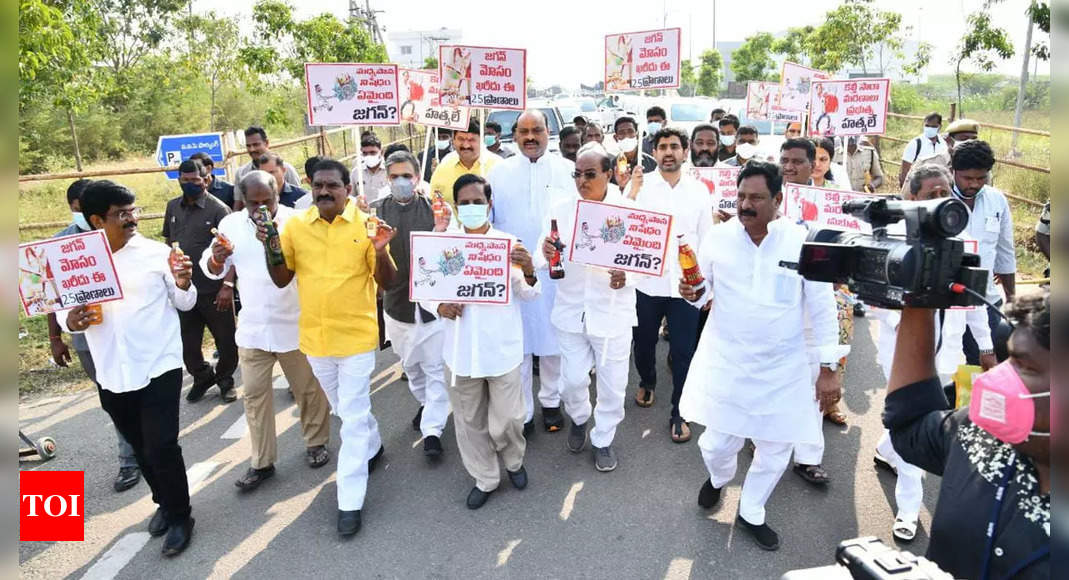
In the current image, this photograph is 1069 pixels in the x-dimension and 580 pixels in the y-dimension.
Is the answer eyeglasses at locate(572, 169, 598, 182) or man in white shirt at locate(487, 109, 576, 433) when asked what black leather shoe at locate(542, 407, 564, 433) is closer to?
man in white shirt at locate(487, 109, 576, 433)

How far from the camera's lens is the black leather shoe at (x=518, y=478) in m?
4.23

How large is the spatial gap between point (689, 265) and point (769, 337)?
0.54 m

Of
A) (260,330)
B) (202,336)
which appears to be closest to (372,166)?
(202,336)

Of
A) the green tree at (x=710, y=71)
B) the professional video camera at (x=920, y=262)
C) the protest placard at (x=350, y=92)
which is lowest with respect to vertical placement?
the professional video camera at (x=920, y=262)

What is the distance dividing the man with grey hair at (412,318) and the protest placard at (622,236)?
1.17 meters

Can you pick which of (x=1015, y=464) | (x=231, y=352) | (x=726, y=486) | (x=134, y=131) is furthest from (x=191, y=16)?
(x=1015, y=464)

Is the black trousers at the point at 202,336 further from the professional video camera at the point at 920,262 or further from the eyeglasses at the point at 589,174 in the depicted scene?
the professional video camera at the point at 920,262

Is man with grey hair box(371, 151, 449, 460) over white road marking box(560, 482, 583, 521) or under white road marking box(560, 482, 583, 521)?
over

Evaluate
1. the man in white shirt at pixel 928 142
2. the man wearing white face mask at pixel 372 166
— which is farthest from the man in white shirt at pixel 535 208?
the man in white shirt at pixel 928 142

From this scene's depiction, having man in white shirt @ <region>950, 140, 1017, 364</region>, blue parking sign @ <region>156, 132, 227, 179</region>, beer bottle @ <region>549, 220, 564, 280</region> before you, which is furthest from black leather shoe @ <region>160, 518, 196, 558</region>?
blue parking sign @ <region>156, 132, 227, 179</region>

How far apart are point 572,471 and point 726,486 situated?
0.97 metres

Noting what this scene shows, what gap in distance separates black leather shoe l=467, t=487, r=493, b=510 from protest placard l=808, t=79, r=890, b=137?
5235 millimetres

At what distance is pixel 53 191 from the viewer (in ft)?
55.4

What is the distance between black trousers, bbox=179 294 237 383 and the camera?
579 cm
